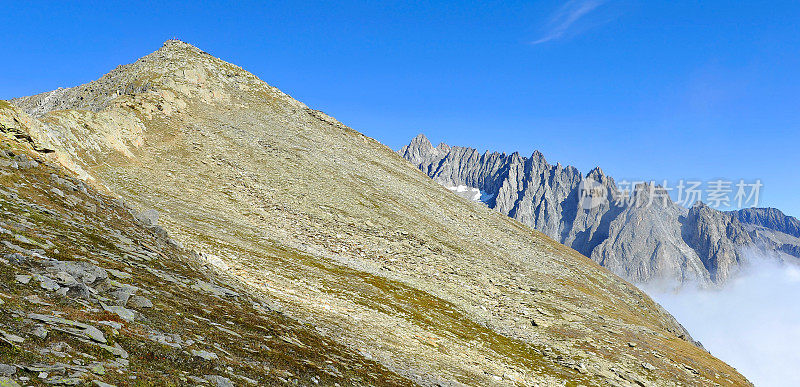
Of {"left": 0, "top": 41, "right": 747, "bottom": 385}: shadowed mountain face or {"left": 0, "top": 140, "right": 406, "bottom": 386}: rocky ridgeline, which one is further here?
{"left": 0, "top": 41, "right": 747, "bottom": 385}: shadowed mountain face

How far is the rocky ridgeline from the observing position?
28.4 feet

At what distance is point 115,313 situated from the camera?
11.5m

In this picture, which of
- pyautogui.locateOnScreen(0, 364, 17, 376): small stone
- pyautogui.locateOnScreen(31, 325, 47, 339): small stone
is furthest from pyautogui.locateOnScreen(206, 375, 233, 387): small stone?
pyautogui.locateOnScreen(0, 364, 17, 376): small stone

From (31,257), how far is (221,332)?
19.5 ft

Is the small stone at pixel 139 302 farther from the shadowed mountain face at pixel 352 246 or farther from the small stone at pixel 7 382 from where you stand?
the shadowed mountain face at pixel 352 246

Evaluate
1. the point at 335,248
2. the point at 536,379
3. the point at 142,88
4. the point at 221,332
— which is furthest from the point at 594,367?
the point at 142,88

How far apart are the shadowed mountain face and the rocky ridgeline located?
4.12 m

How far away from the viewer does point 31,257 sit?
12.2 meters

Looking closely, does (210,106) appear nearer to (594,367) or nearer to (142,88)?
(142,88)

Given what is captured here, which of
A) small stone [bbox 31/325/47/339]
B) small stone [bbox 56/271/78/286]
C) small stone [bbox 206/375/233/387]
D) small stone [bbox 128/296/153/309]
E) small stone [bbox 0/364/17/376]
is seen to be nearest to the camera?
small stone [bbox 0/364/17/376]

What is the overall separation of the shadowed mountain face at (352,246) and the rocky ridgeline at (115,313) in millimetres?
4123

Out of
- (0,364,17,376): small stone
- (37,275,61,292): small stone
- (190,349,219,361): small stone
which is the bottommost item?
(190,349,219,361): small stone

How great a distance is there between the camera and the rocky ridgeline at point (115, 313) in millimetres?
8648

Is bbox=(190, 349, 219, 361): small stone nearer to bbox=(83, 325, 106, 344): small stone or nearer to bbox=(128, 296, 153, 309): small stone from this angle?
bbox=(83, 325, 106, 344): small stone
